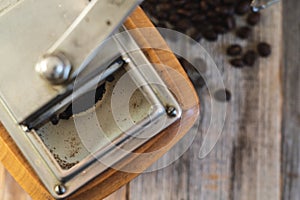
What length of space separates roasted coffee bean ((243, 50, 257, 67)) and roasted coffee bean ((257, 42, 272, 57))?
0.02 meters

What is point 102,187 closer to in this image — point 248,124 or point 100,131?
point 100,131

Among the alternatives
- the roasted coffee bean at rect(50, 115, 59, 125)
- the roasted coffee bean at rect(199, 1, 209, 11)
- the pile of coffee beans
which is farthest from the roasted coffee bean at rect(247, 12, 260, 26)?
the roasted coffee bean at rect(50, 115, 59, 125)

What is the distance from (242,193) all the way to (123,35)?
23.1 inches

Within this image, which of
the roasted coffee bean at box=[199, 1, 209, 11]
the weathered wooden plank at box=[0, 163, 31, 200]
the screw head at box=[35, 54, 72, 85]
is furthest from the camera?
the roasted coffee bean at box=[199, 1, 209, 11]

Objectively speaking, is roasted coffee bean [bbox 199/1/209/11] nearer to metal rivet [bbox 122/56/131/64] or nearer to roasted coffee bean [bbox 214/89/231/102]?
roasted coffee bean [bbox 214/89/231/102]

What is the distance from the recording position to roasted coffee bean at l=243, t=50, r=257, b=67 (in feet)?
3.97

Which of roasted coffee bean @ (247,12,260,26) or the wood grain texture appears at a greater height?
roasted coffee bean @ (247,12,260,26)

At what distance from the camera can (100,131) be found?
0.77m

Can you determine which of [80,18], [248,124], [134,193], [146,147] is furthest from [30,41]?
[248,124]

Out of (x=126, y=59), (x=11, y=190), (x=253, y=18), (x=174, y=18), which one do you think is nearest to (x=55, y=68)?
(x=126, y=59)

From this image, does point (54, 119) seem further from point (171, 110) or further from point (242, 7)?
point (242, 7)

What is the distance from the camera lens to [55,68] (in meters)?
0.67

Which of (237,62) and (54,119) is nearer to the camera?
(54,119)

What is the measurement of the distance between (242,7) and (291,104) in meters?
0.25
